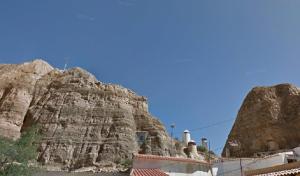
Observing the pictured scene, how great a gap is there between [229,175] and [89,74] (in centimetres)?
3655

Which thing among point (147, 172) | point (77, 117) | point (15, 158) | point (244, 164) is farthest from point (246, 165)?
point (77, 117)

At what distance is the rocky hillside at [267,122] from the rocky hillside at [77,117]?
35.5 ft

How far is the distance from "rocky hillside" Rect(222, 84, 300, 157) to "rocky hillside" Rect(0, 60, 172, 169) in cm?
1083

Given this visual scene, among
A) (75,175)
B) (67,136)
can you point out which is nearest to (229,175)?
(75,175)

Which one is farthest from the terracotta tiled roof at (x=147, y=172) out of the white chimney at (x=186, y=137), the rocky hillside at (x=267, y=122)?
the white chimney at (x=186, y=137)

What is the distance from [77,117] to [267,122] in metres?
25.9

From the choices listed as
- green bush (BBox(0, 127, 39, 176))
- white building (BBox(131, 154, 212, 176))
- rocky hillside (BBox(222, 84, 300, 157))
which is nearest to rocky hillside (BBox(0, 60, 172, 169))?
rocky hillside (BBox(222, 84, 300, 157))

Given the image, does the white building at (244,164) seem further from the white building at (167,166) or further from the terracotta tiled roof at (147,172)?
the terracotta tiled roof at (147,172)

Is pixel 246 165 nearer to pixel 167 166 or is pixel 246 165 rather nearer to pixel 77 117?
pixel 167 166

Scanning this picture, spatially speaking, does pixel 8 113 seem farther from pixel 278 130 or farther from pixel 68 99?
pixel 278 130

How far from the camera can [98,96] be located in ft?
163

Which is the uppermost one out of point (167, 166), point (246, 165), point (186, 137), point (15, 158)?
point (186, 137)

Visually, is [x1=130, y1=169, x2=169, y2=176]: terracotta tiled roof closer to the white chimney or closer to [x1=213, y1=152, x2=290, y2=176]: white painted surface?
[x1=213, y1=152, x2=290, y2=176]: white painted surface

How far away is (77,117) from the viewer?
45562 mm
